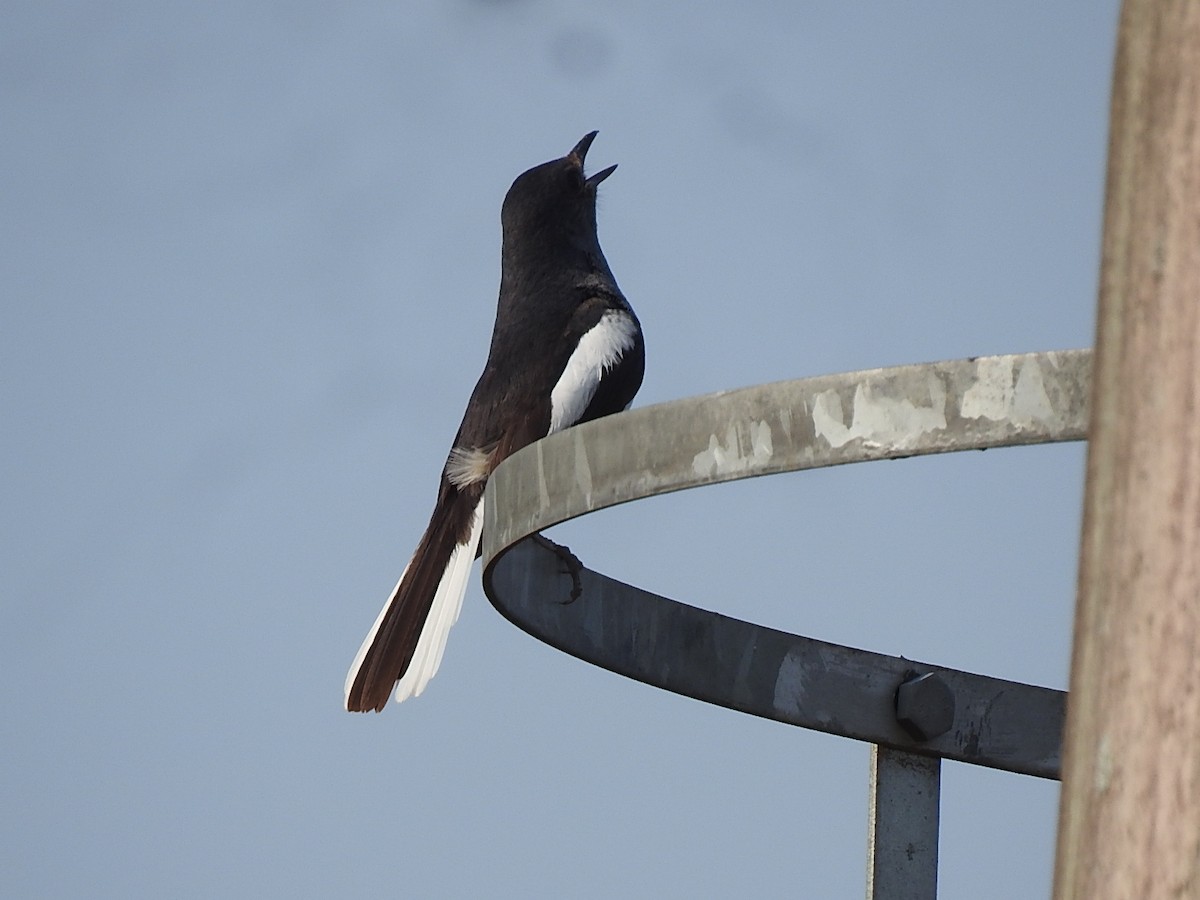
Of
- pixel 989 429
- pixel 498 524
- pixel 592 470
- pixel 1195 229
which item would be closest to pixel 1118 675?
pixel 1195 229

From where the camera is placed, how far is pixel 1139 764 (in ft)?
4.38

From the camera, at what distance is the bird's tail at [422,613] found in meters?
4.88

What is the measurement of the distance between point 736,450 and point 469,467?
113 inches

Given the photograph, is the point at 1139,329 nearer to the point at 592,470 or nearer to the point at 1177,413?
the point at 1177,413

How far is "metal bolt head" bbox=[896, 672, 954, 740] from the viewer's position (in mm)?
4312

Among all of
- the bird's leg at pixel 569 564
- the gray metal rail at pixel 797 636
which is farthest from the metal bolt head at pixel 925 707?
the bird's leg at pixel 569 564

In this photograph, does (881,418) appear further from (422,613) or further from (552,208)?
(552,208)

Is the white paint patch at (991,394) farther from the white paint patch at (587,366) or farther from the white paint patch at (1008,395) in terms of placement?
the white paint patch at (587,366)

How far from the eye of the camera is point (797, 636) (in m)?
4.45

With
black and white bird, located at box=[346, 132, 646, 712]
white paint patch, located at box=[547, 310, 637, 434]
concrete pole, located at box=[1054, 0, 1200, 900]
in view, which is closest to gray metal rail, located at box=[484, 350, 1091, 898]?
black and white bird, located at box=[346, 132, 646, 712]

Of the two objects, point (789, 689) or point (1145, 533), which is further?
point (789, 689)

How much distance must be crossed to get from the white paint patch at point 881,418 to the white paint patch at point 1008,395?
44 mm

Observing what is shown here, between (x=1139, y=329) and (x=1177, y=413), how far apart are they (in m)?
0.08

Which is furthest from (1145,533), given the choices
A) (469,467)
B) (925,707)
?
(469,467)
